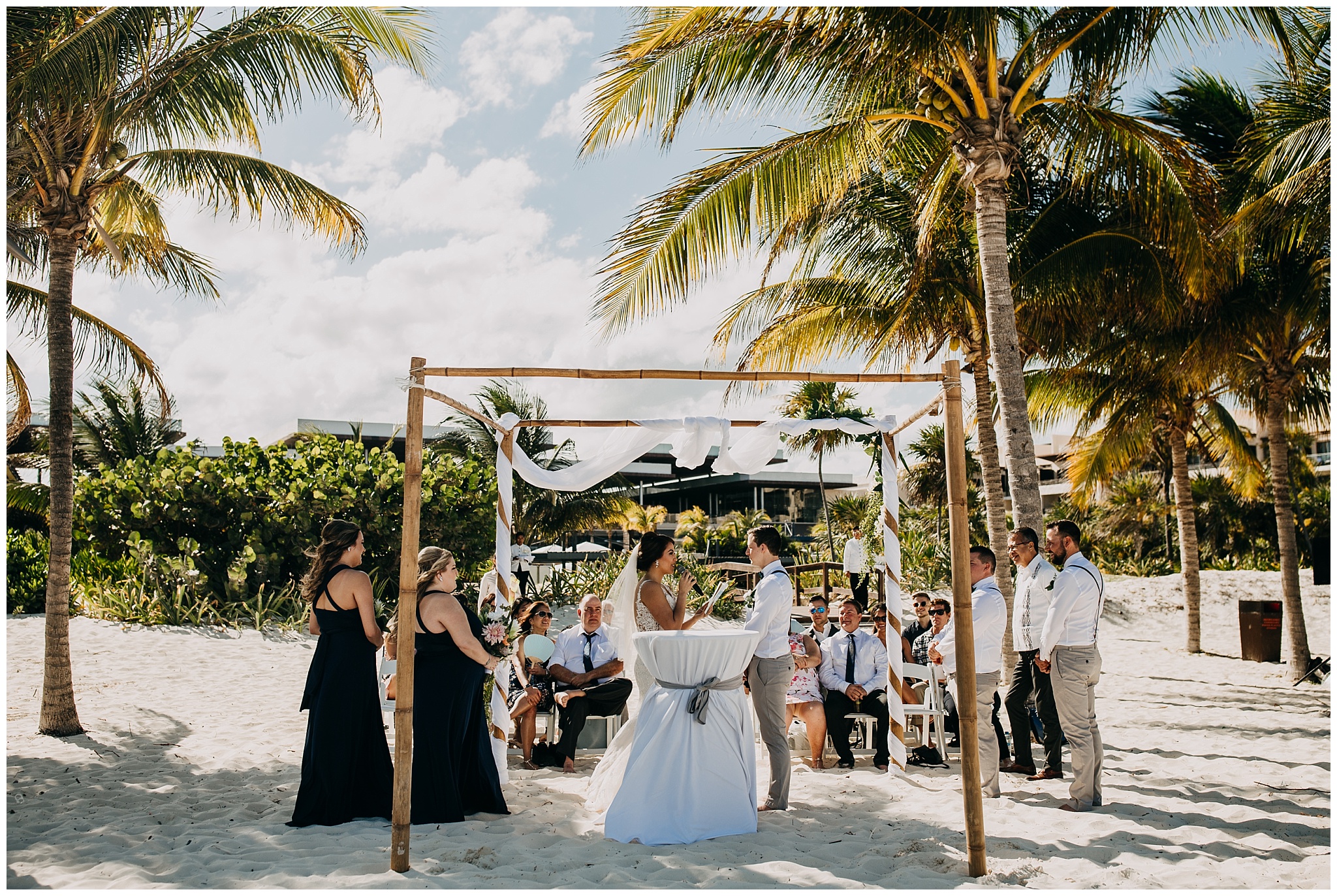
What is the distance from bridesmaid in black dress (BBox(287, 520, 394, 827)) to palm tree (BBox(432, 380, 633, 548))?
50.6 feet

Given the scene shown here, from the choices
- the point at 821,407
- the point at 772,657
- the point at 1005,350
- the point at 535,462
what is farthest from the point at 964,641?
the point at 821,407

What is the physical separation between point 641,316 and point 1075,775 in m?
5.39

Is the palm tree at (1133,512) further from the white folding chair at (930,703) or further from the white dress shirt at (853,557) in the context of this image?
the white folding chair at (930,703)

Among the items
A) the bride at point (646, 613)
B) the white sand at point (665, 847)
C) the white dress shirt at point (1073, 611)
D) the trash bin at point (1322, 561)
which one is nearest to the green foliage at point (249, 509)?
the white sand at point (665, 847)

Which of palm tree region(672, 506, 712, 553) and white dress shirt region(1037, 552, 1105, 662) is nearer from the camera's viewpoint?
white dress shirt region(1037, 552, 1105, 662)

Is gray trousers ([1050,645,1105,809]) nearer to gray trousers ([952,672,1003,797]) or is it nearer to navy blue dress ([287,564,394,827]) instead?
gray trousers ([952,672,1003,797])

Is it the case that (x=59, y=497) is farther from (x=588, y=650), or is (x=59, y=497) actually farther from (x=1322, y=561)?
(x=1322, y=561)

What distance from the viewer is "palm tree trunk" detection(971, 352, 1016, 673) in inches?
441

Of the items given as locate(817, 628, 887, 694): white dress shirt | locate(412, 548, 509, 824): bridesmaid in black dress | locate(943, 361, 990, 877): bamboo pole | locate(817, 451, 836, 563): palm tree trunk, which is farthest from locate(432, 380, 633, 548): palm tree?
locate(943, 361, 990, 877): bamboo pole

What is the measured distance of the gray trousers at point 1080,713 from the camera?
230 inches

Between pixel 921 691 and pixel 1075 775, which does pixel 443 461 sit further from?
pixel 1075 775

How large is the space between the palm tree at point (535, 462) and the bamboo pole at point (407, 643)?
16.1 metres

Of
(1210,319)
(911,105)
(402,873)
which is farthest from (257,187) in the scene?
(1210,319)

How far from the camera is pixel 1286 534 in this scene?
12930mm
